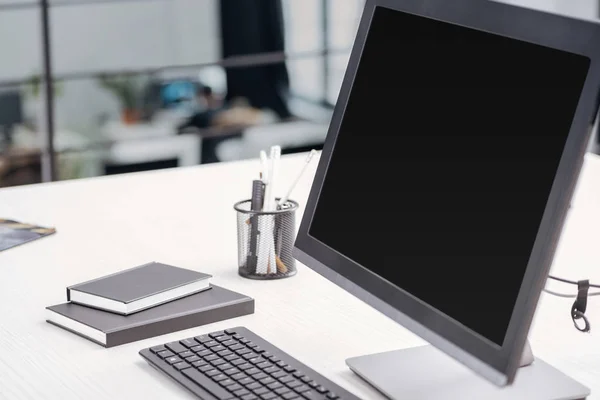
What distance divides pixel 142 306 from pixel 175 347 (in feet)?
0.45

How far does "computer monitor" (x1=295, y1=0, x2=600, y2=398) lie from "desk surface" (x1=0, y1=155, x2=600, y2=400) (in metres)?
0.11

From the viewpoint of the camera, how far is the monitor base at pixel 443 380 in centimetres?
104

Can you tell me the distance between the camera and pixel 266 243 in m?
1.46

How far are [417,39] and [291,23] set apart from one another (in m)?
3.12

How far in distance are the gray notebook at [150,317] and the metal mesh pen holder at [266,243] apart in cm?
11

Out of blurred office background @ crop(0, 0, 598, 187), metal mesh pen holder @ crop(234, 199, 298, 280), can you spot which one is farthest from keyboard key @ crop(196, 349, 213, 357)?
blurred office background @ crop(0, 0, 598, 187)

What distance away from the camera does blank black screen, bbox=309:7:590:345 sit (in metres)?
0.93

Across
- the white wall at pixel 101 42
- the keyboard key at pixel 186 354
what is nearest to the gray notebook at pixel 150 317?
the keyboard key at pixel 186 354

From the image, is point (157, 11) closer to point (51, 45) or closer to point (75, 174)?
point (51, 45)

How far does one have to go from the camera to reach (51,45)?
3693 mm

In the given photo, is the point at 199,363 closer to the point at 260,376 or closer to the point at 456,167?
the point at 260,376

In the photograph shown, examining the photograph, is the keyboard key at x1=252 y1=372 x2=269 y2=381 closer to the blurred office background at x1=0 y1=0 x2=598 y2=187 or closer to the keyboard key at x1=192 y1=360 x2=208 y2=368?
the keyboard key at x1=192 y1=360 x2=208 y2=368

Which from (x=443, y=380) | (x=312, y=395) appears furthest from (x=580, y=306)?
(x=312, y=395)

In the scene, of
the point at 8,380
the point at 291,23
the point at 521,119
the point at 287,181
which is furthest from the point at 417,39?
the point at 291,23
